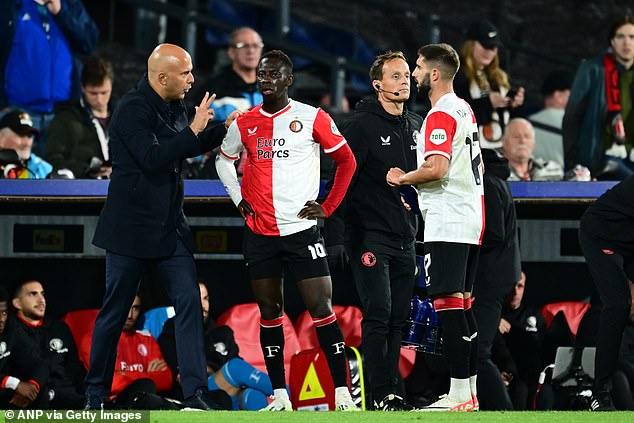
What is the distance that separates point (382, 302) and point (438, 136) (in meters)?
1.06

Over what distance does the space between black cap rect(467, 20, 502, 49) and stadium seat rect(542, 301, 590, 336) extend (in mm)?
1871

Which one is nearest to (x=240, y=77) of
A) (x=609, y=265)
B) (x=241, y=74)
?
(x=241, y=74)

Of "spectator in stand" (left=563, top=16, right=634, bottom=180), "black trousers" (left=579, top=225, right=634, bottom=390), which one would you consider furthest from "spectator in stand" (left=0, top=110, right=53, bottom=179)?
"black trousers" (left=579, top=225, right=634, bottom=390)

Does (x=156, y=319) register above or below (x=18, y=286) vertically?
below

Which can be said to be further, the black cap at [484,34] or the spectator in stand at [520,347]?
the black cap at [484,34]

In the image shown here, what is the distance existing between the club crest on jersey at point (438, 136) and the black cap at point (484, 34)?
3.18 meters

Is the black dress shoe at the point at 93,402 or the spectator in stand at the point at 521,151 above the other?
the spectator in stand at the point at 521,151

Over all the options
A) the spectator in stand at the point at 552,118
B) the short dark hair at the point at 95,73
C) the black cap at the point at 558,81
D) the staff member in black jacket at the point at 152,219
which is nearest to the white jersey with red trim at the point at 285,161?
the staff member in black jacket at the point at 152,219

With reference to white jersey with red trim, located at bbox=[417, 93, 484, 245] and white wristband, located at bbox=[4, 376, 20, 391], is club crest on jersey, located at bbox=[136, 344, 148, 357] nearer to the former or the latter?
white wristband, located at bbox=[4, 376, 20, 391]

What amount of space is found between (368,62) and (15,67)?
4.05 metres

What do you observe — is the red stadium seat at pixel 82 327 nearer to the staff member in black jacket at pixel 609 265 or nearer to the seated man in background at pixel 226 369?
the seated man in background at pixel 226 369

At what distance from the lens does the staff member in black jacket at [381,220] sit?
7.96 meters

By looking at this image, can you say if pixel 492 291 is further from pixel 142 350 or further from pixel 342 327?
pixel 142 350

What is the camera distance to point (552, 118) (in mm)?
12742
